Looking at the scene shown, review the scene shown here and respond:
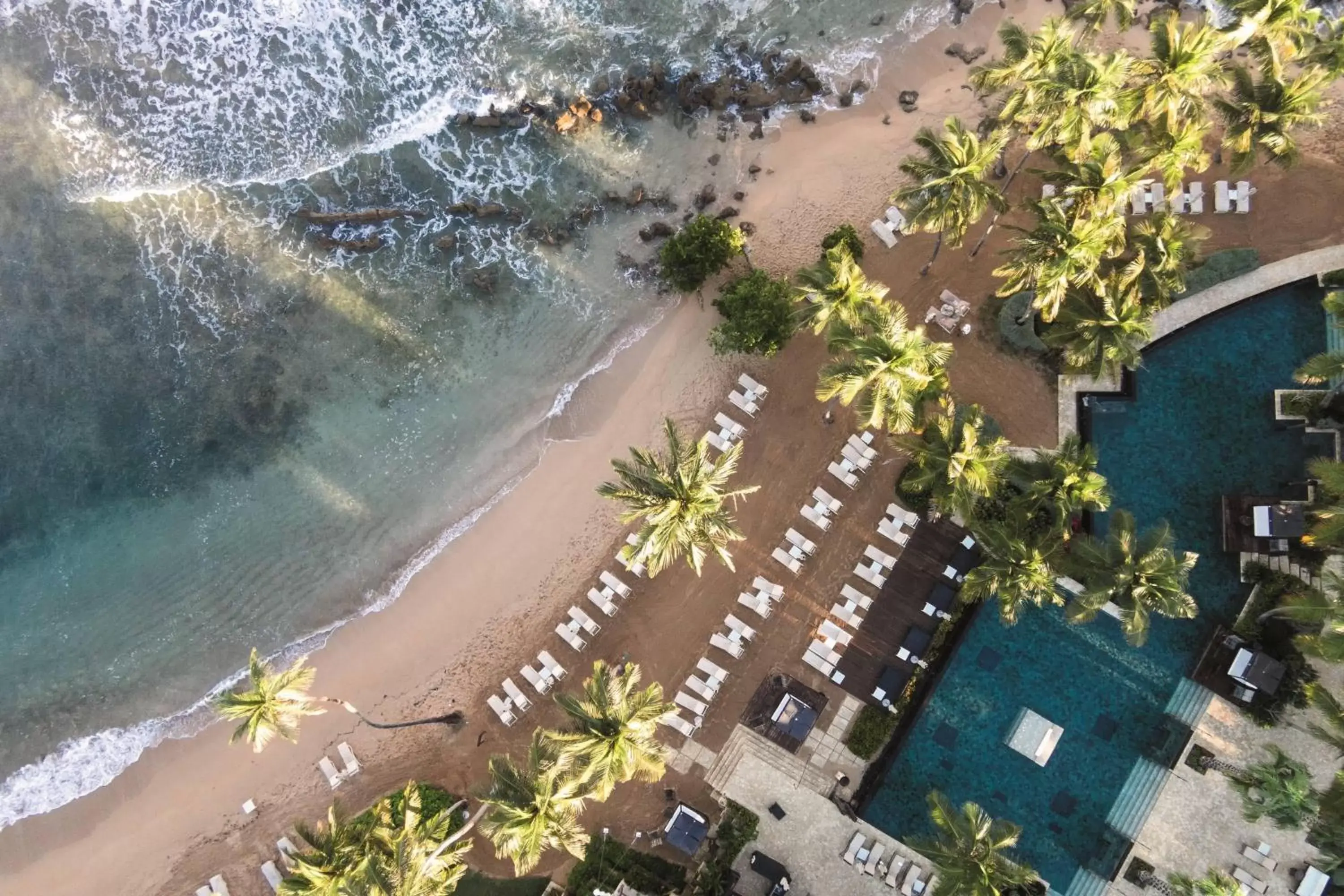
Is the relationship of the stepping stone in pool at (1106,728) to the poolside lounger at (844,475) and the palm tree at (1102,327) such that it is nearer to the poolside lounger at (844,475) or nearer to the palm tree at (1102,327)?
the poolside lounger at (844,475)

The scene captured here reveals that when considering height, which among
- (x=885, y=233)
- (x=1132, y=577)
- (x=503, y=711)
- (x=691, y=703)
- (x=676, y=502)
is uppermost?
(x=885, y=233)

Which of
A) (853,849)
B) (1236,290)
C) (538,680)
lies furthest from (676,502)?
(1236,290)

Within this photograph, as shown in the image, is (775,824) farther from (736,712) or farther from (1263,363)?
(1263,363)

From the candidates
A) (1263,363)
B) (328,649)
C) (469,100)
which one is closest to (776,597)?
(328,649)

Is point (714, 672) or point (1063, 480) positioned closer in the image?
point (1063, 480)

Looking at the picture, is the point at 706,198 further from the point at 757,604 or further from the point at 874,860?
the point at 874,860
